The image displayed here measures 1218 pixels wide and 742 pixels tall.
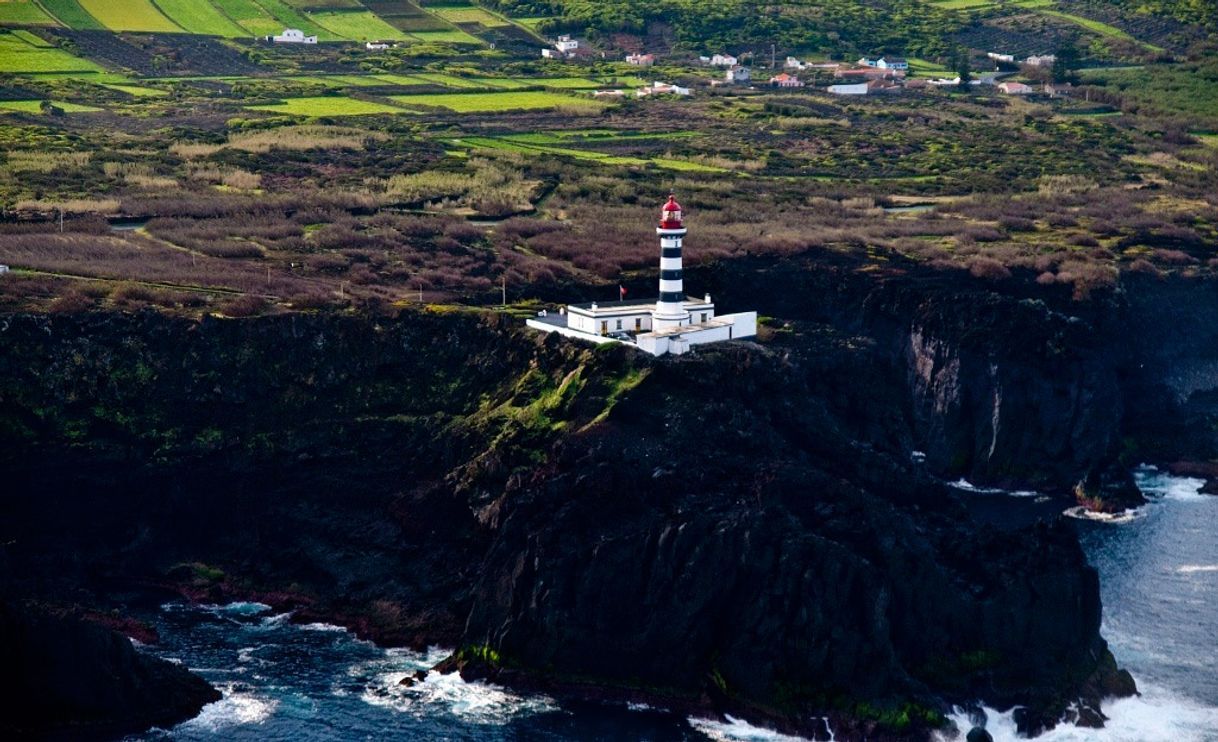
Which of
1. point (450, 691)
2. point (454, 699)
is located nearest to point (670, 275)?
point (450, 691)

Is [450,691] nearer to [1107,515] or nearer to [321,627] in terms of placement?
[321,627]

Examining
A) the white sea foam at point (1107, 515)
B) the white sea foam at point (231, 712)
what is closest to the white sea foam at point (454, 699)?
the white sea foam at point (231, 712)

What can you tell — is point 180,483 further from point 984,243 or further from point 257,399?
point 984,243

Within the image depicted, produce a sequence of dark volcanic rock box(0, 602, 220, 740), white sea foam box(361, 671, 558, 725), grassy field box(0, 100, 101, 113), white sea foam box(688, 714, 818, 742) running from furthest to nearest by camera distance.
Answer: grassy field box(0, 100, 101, 113), white sea foam box(361, 671, 558, 725), white sea foam box(688, 714, 818, 742), dark volcanic rock box(0, 602, 220, 740)

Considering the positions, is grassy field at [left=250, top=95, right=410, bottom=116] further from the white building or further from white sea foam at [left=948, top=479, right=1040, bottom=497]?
the white building

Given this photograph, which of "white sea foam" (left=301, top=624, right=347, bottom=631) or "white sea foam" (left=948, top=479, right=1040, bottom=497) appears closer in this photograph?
"white sea foam" (left=301, top=624, right=347, bottom=631)

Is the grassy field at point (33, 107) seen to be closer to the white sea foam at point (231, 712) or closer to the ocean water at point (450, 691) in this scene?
the ocean water at point (450, 691)

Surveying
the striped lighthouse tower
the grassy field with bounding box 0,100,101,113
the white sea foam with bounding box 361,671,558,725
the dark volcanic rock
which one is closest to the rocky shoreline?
the white sea foam with bounding box 361,671,558,725

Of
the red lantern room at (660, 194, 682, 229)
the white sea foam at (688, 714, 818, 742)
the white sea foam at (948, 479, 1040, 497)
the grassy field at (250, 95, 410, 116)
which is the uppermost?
the grassy field at (250, 95, 410, 116)
